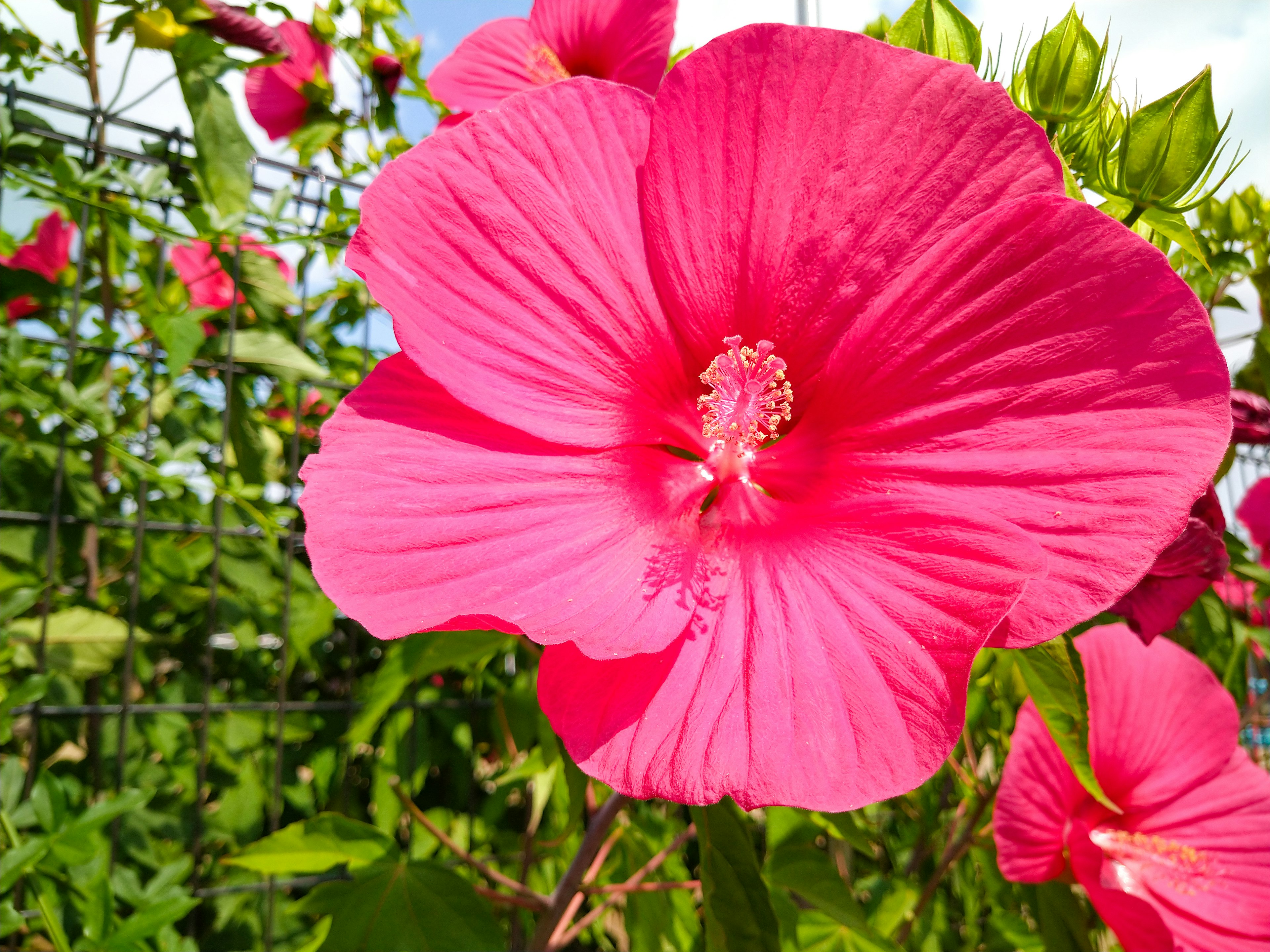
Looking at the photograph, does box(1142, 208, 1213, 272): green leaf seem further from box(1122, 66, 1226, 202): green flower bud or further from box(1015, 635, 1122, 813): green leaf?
box(1015, 635, 1122, 813): green leaf

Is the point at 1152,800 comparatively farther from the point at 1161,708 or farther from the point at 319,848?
the point at 319,848

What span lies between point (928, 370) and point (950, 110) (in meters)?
0.10

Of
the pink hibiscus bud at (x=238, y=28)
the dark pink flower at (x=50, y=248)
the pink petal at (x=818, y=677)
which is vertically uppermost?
the pink hibiscus bud at (x=238, y=28)

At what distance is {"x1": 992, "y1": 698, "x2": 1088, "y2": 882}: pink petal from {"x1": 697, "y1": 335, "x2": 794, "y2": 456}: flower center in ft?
1.15

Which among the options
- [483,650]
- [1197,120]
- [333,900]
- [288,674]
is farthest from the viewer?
[288,674]

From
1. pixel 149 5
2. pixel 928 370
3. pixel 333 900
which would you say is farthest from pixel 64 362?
pixel 928 370

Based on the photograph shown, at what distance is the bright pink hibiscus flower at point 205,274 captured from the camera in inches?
45.6

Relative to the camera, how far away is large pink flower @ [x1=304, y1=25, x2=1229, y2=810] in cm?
30

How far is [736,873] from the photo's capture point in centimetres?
48

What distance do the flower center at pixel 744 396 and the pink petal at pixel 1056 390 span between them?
0.05 metres

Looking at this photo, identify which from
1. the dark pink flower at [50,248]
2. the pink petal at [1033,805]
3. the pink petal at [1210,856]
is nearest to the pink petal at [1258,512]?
the pink petal at [1210,856]

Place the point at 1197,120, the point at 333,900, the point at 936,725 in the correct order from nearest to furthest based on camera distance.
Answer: the point at 936,725 < the point at 1197,120 < the point at 333,900

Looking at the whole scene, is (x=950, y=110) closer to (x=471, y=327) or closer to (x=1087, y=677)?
(x=471, y=327)

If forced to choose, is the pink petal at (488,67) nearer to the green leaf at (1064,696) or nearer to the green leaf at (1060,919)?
the green leaf at (1064,696)
